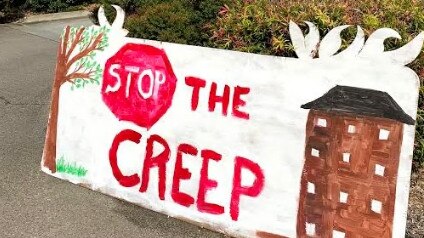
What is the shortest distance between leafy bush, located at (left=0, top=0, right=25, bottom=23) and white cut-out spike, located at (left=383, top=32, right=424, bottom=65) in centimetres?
1266

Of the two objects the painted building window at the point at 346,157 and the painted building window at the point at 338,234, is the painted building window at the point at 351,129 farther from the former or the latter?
the painted building window at the point at 338,234

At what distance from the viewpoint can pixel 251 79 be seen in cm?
344

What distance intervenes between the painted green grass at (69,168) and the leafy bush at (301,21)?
154cm

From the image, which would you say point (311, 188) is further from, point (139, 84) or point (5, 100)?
point (5, 100)

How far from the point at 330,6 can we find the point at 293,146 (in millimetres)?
1419

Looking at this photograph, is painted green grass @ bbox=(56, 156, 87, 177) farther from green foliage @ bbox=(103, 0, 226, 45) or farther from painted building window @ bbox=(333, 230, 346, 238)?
painted building window @ bbox=(333, 230, 346, 238)

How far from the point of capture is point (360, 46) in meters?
3.07

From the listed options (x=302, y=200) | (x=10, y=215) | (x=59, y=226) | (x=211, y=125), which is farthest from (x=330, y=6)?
(x=10, y=215)

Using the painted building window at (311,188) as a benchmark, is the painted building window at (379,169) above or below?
above

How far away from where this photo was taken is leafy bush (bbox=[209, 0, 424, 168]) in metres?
3.86

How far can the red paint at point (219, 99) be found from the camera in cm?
354

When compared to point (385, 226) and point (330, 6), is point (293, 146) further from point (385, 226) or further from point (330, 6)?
point (330, 6)

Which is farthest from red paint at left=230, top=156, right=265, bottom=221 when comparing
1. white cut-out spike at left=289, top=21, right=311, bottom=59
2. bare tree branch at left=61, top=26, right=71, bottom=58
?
bare tree branch at left=61, top=26, right=71, bottom=58

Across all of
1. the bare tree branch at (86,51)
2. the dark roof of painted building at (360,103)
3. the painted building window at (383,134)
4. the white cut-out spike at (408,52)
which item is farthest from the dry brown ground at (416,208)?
the bare tree branch at (86,51)
